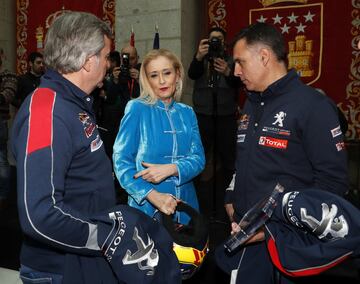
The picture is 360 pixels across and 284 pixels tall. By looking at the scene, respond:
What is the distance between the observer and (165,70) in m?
2.21

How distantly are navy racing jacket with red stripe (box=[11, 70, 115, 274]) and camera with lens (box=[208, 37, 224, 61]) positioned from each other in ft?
8.40

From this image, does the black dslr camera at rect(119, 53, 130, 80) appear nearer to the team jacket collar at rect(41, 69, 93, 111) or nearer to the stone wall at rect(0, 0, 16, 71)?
the team jacket collar at rect(41, 69, 93, 111)

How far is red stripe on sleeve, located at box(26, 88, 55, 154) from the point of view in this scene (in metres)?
1.08

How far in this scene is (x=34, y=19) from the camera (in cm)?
673

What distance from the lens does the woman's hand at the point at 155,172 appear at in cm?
199

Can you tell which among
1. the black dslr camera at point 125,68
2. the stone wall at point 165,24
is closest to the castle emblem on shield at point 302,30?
the stone wall at point 165,24

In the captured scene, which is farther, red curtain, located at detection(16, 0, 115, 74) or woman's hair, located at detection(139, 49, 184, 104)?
red curtain, located at detection(16, 0, 115, 74)

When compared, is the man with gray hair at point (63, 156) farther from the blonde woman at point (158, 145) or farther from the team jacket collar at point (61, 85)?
the blonde woman at point (158, 145)

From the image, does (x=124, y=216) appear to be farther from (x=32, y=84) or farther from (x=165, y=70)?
(x=32, y=84)

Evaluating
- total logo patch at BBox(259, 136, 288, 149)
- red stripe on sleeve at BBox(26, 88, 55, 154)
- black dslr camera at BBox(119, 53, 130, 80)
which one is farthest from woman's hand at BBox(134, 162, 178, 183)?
black dslr camera at BBox(119, 53, 130, 80)

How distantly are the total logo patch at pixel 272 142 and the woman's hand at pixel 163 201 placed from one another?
1.78 feet

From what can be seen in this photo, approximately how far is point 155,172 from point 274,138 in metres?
0.69

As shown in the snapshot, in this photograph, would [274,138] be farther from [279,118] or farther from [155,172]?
[155,172]

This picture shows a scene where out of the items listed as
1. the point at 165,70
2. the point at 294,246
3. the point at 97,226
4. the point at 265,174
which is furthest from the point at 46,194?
the point at 165,70
